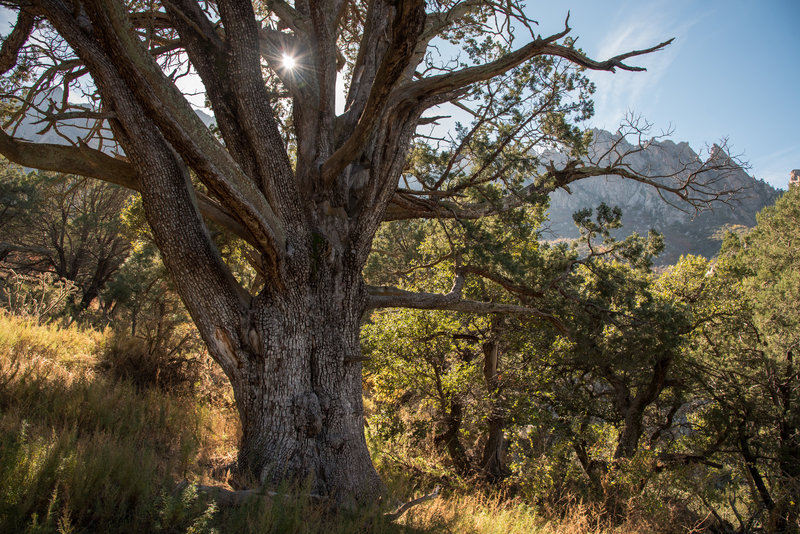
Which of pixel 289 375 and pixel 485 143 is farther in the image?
pixel 485 143

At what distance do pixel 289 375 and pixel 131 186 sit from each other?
2.51 metres

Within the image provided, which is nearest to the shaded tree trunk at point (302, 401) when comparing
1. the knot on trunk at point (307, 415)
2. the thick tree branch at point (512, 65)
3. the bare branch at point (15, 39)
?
the knot on trunk at point (307, 415)

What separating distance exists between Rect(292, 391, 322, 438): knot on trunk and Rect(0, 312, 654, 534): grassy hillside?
0.74m

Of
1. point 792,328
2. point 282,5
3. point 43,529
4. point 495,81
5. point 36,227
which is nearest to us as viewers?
point 43,529

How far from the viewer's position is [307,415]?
3928 mm

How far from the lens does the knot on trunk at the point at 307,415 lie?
391cm

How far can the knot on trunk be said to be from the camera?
3908 millimetres

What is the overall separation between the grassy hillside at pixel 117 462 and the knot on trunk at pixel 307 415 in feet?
2.41

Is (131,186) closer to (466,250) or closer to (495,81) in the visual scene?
(466,250)

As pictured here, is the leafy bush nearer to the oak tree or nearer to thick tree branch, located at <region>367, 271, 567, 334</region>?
the oak tree

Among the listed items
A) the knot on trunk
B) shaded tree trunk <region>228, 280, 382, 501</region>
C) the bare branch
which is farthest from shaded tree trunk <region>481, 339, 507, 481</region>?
the bare branch

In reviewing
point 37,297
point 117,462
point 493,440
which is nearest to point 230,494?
point 117,462

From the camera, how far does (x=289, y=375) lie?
4000 millimetres

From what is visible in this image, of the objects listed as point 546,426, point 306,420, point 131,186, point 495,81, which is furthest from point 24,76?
point 546,426
